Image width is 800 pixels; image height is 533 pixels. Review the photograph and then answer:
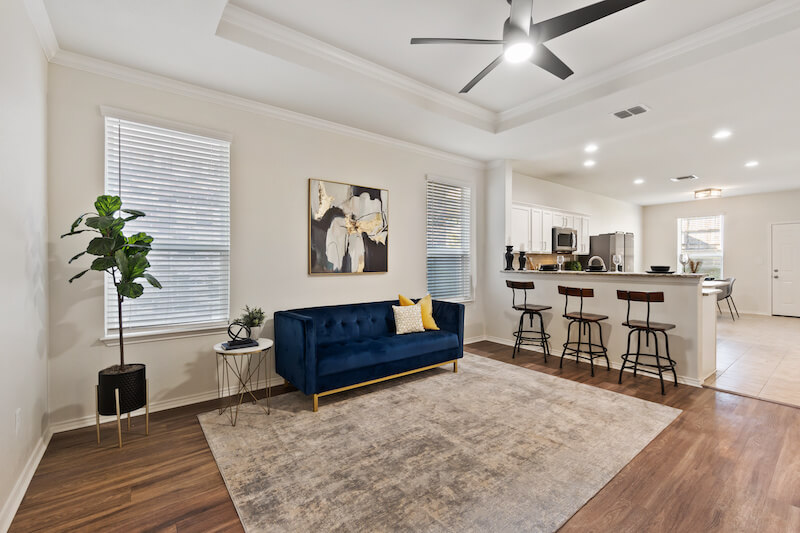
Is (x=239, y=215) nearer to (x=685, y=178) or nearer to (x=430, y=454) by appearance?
(x=430, y=454)

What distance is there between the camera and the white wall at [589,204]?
681 centimetres

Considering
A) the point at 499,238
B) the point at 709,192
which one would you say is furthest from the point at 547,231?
the point at 709,192

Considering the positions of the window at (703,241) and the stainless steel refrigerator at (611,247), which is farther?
the window at (703,241)

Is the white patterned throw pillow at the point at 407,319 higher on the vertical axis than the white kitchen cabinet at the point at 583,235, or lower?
lower

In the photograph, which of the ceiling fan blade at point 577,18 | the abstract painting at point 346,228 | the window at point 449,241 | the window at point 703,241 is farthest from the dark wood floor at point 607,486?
the window at point 703,241

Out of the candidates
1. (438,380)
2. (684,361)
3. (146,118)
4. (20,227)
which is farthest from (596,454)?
(146,118)

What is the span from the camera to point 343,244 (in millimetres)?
4426

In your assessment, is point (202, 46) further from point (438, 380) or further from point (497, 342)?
point (497, 342)

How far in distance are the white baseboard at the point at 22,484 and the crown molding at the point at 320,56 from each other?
2.98 metres

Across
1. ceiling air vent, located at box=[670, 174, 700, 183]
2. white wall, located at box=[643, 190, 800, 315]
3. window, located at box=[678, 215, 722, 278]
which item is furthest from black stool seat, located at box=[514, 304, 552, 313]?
white wall, located at box=[643, 190, 800, 315]

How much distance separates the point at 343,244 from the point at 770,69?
13.3 ft

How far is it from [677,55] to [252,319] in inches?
165

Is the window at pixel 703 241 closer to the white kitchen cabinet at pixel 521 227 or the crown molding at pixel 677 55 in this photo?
the white kitchen cabinet at pixel 521 227

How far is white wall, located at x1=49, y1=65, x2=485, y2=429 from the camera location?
2.91 metres
